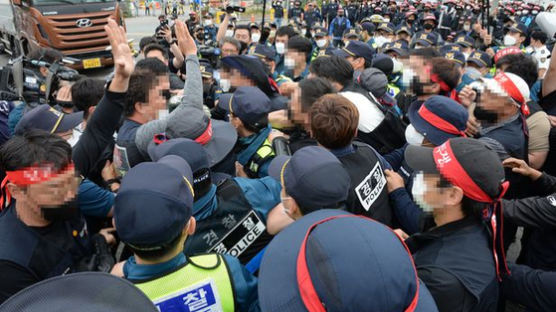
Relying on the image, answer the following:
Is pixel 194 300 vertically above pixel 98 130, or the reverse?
pixel 98 130

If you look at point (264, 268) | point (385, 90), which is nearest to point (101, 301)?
point (264, 268)

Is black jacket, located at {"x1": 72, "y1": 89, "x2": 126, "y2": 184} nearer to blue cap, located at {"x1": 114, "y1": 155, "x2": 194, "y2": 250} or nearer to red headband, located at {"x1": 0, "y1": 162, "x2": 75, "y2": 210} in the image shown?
red headband, located at {"x1": 0, "y1": 162, "x2": 75, "y2": 210}

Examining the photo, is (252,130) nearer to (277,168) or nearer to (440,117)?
(277,168)

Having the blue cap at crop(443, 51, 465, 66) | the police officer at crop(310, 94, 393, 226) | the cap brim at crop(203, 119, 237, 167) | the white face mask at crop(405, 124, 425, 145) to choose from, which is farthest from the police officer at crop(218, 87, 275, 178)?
the blue cap at crop(443, 51, 465, 66)

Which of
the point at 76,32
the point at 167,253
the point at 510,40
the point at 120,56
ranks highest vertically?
the point at 120,56

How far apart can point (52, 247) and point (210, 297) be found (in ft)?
2.81

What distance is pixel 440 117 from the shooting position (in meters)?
2.52

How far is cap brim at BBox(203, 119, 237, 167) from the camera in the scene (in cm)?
240

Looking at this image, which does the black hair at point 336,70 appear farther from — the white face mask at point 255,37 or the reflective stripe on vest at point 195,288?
the white face mask at point 255,37

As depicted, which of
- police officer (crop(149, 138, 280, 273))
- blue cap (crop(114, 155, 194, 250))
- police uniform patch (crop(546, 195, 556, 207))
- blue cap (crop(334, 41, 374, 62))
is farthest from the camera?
blue cap (crop(334, 41, 374, 62))

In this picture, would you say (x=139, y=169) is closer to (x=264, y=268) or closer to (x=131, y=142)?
(x=264, y=268)

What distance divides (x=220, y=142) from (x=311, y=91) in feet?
2.87

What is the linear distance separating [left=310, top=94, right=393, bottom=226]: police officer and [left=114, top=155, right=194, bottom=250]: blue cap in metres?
0.98

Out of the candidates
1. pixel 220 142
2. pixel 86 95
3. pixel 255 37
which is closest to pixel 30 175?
pixel 220 142
